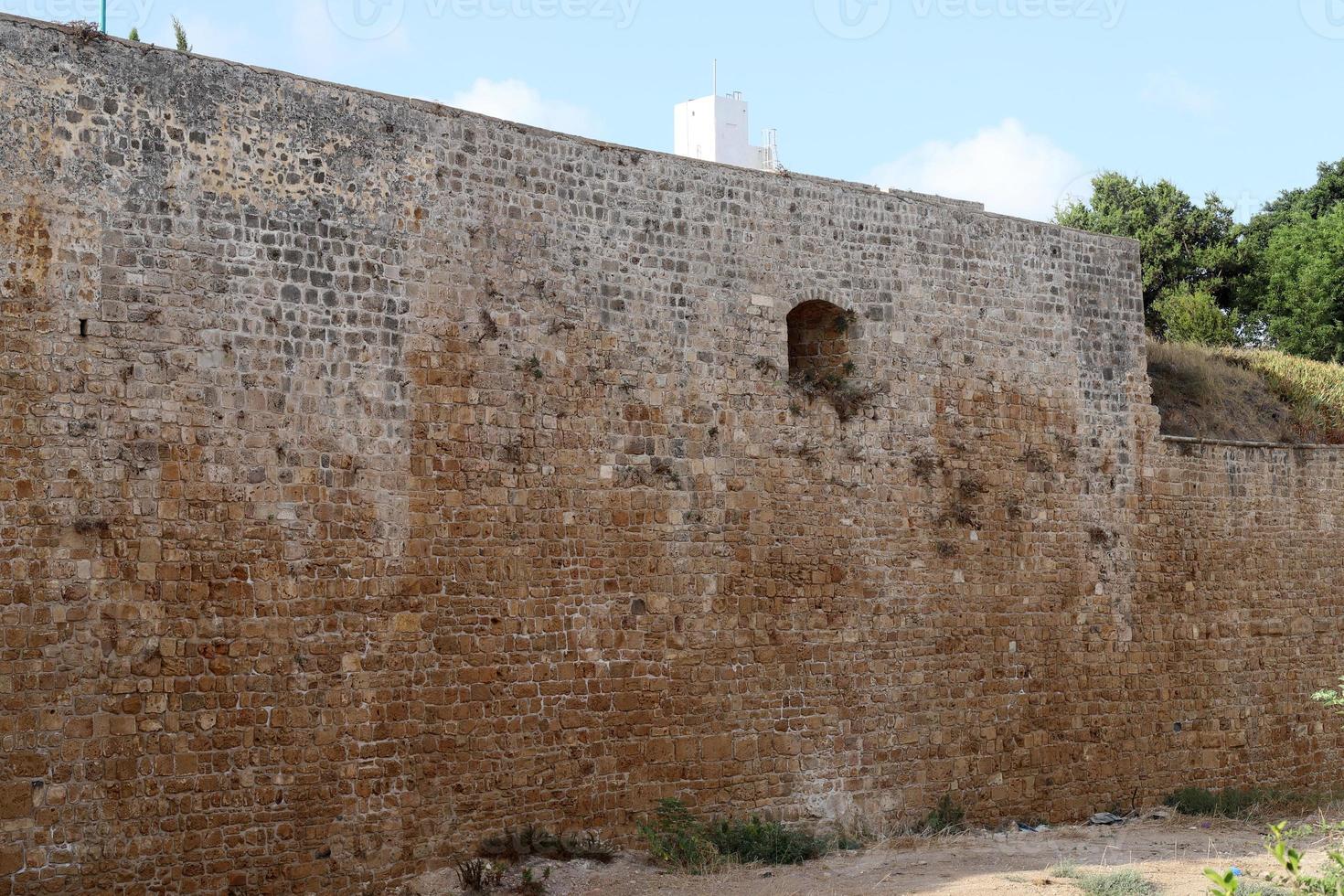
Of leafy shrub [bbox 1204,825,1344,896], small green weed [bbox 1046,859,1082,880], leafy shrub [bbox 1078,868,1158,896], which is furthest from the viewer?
small green weed [bbox 1046,859,1082,880]

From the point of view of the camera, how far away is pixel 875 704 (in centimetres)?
1260

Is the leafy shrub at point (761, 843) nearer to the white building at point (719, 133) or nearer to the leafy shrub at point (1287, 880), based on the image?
the leafy shrub at point (1287, 880)

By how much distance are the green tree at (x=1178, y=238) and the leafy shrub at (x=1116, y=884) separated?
20.5m

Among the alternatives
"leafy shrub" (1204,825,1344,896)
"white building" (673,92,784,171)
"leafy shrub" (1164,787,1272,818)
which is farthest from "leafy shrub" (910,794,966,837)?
"white building" (673,92,784,171)

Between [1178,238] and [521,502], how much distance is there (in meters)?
22.1

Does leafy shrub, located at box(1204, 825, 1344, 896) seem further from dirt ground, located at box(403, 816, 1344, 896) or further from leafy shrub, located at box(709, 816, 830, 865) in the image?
leafy shrub, located at box(709, 816, 830, 865)

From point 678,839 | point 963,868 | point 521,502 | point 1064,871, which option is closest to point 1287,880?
point 1064,871

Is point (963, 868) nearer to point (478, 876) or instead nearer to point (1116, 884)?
point (1116, 884)

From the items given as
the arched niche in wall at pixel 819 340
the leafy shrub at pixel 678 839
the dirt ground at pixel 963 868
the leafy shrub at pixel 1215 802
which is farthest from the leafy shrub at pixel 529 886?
the leafy shrub at pixel 1215 802

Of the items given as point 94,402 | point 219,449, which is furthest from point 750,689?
point 94,402

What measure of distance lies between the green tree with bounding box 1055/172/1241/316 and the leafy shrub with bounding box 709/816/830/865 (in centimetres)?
2034

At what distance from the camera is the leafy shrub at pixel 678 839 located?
1073 cm

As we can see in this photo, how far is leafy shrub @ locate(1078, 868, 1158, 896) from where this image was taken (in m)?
9.77

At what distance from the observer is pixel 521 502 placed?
10.8 meters
